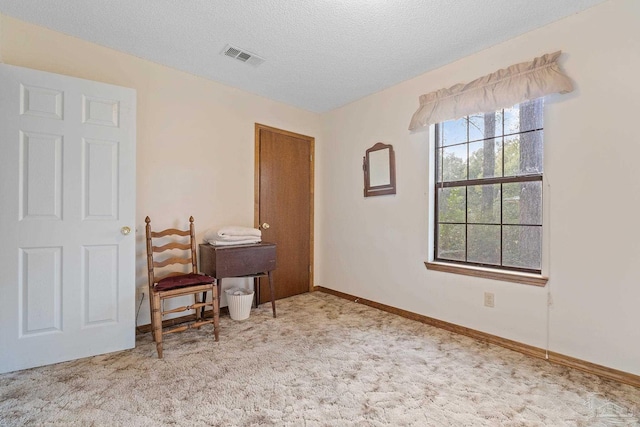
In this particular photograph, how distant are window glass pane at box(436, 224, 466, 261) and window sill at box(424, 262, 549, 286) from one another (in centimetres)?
12

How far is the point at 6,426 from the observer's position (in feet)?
4.62

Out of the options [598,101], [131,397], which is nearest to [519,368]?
[598,101]

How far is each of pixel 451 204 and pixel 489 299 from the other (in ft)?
Answer: 2.86

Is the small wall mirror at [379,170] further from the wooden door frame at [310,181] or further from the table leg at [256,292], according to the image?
the table leg at [256,292]

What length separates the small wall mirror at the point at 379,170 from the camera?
122 inches

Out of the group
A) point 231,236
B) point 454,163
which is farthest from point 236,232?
point 454,163

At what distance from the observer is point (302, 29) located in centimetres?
216

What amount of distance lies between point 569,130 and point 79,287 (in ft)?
11.8

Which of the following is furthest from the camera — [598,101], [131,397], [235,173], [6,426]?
[235,173]

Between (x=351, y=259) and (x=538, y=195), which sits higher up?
(x=538, y=195)

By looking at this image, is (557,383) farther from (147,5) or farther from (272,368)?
(147,5)

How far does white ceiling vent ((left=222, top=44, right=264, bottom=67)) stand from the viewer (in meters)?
2.43

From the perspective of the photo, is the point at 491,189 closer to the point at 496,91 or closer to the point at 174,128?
the point at 496,91

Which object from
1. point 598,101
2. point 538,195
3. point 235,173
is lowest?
point 538,195
